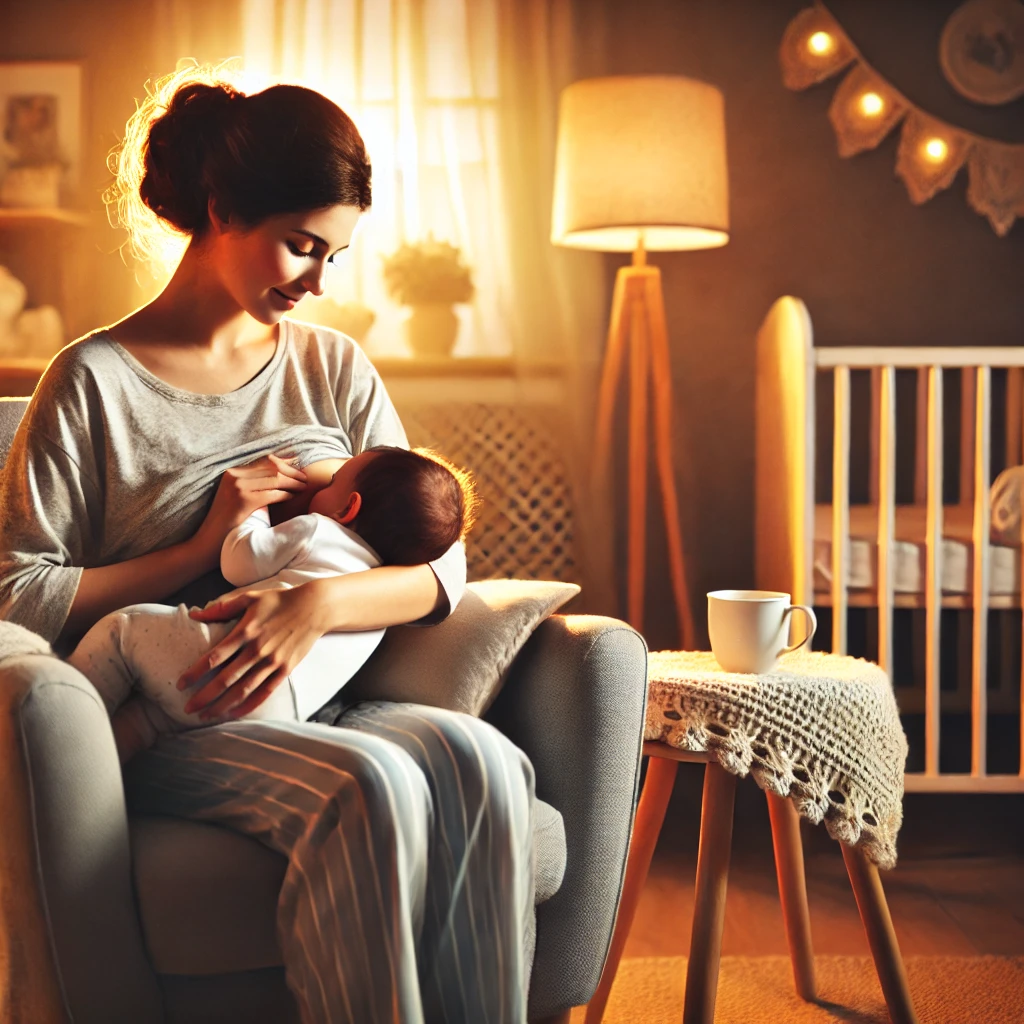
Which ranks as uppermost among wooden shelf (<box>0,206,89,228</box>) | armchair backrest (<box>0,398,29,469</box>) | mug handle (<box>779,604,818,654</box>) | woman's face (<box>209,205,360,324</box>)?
wooden shelf (<box>0,206,89,228</box>)

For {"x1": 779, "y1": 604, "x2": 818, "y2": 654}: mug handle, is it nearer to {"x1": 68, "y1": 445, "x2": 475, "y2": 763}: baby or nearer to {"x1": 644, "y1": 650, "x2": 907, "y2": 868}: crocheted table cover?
{"x1": 644, "y1": 650, "x2": 907, "y2": 868}: crocheted table cover

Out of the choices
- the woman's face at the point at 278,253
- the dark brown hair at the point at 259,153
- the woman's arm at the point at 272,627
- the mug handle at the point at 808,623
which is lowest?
the mug handle at the point at 808,623

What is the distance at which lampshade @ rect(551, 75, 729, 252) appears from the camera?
7.98 ft

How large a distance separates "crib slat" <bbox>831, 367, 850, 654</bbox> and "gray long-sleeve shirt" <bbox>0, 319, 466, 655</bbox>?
3.37 ft

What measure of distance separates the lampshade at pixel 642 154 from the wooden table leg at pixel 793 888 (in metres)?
1.29

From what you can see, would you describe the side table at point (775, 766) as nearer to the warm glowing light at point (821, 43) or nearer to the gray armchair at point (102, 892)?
the gray armchair at point (102, 892)

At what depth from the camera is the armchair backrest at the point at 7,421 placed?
1.64 metres

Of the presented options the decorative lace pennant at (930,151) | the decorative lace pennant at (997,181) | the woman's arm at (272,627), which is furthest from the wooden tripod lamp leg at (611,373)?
the woman's arm at (272,627)

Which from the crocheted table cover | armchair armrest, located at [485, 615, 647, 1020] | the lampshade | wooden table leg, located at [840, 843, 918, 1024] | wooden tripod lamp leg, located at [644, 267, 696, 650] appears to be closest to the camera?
armchair armrest, located at [485, 615, 647, 1020]

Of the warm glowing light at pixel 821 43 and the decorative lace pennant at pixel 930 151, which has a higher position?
the warm glowing light at pixel 821 43

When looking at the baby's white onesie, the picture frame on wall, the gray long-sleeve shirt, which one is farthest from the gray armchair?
the picture frame on wall

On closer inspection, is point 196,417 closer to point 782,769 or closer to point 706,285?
point 782,769

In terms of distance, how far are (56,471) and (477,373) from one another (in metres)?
1.72

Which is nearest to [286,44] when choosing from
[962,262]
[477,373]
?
[477,373]
